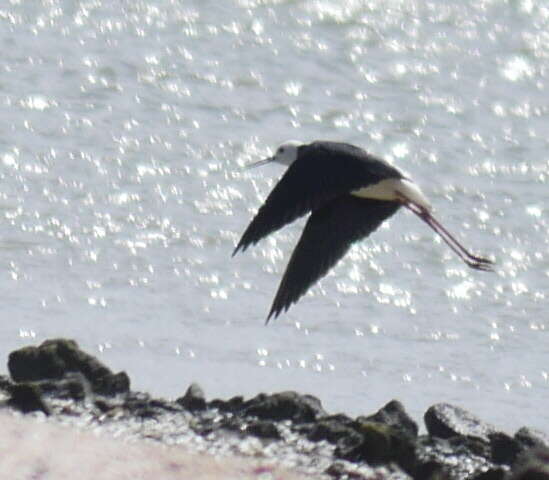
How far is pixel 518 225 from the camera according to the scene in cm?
1053

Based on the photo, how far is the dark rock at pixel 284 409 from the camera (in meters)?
6.83

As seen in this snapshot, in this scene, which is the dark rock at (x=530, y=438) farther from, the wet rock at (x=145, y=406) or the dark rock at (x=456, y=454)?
the wet rock at (x=145, y=406)

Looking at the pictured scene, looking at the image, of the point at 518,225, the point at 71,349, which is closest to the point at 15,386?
the point at 71,349

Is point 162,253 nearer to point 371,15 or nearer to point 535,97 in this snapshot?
point 535,97

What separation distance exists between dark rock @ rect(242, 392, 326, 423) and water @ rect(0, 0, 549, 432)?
876 mm

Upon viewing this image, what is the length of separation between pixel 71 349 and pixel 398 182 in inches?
50.3

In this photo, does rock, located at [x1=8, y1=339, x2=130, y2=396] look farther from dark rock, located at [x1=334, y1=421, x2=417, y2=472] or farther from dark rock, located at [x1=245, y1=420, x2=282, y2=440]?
dark rock, located at [x1=334, y1=421, x2=417, y2=472]

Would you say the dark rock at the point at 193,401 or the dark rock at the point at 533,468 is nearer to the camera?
the dark rock at the point at 533,468

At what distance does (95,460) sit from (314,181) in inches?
Answer: 54.1

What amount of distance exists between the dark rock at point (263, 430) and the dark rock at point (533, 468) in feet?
2.63

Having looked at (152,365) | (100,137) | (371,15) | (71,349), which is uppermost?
(71,349)

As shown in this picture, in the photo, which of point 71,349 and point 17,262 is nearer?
point 71,349

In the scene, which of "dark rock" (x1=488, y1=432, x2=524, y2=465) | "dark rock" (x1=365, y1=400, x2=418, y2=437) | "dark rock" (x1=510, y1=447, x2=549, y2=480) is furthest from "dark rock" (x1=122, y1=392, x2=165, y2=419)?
"dark rock" (x1=510, y1=447, x2=549, y2=480)

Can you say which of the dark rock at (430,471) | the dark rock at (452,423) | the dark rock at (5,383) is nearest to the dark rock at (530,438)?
the dark rock at (452,423)
